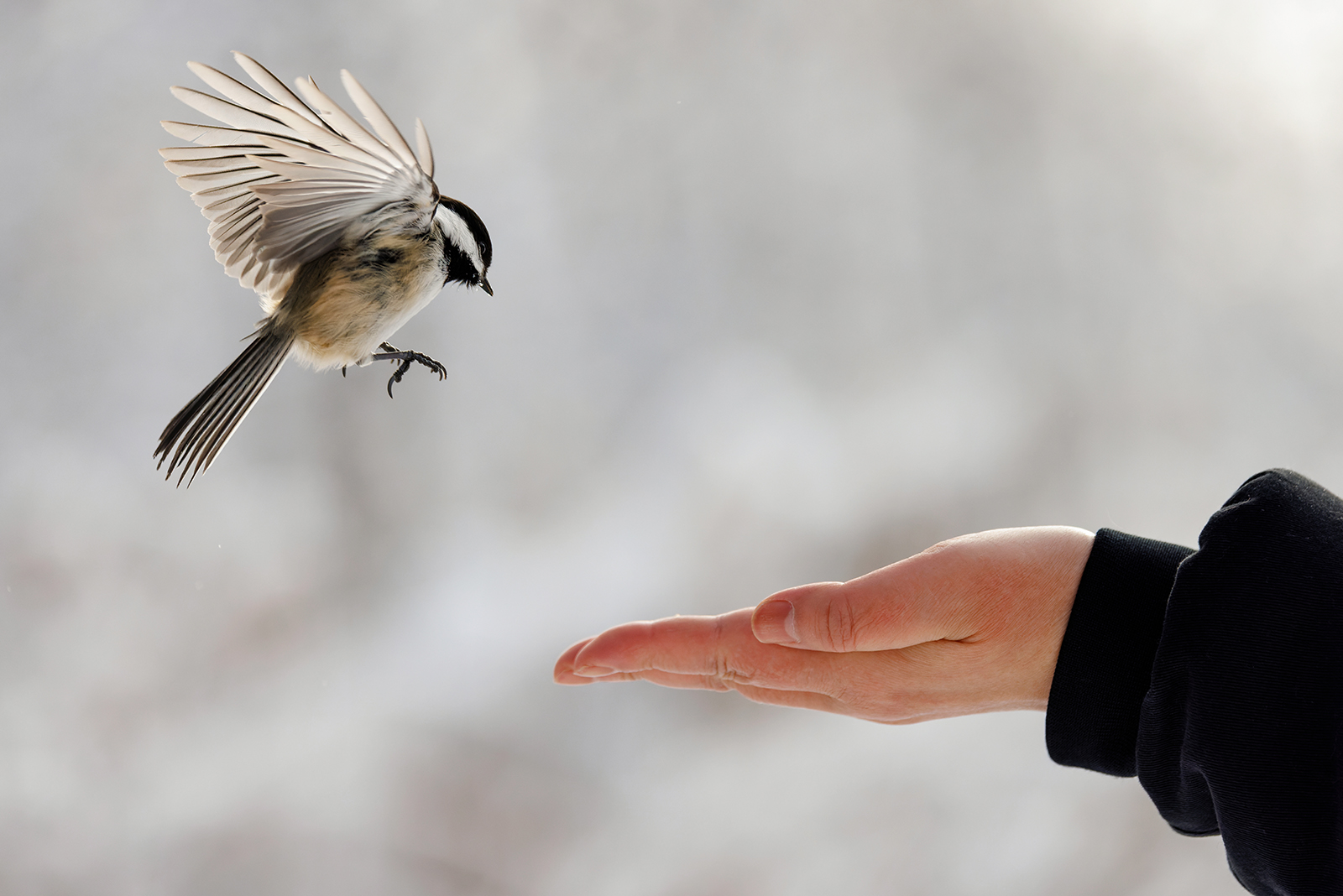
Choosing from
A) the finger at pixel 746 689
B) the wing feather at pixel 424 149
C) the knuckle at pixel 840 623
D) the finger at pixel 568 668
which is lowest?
the finger at pixel 746 689

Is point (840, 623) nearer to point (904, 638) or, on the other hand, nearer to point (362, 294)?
point (904, 638)

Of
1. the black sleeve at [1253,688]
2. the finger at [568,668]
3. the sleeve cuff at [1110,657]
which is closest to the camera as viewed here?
the black sleeve at [1253,688]

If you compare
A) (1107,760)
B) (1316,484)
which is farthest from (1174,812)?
(1316,484)

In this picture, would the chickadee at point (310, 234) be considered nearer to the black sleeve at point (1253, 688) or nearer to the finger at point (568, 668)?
the finger at point (568, 668)

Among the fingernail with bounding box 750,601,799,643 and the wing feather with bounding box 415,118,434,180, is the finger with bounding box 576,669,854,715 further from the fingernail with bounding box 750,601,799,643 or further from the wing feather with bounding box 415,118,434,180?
the wing feather with bounding box 415,118,434,180

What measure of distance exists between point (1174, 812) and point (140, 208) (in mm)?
1283

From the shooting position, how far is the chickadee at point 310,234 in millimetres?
558

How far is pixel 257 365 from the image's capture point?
68 centimetres

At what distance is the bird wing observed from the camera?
526mm

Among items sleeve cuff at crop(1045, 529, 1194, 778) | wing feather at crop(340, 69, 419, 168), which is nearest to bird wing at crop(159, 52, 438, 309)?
wing feather at crop(340, 69, 419, 168)

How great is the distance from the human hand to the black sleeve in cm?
7

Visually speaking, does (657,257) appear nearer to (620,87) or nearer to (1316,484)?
(620,87)

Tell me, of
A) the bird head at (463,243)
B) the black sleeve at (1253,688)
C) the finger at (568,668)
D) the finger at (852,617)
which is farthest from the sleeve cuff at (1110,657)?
the bird head at (463,243)

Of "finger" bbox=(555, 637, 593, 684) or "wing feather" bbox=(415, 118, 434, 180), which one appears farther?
"finger" bbox=(555, 637, 593, 684)
